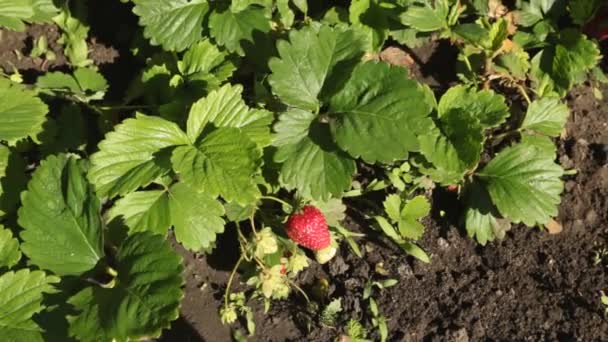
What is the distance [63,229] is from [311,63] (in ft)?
2.69

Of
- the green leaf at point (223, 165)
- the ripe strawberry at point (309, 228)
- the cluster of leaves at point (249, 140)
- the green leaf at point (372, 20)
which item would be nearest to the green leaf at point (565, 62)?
the cluster of leaves at point (249, 140)

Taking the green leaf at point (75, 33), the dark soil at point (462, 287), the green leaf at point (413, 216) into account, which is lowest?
the dark soil at point (462, 287)

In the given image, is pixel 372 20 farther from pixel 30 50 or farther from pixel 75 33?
pixel 30 50

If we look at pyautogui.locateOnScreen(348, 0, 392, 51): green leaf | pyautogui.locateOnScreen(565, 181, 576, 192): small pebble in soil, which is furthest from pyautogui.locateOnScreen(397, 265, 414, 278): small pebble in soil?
pyautogui.locateOnScreen(348, 0, 392, 51): green leaf

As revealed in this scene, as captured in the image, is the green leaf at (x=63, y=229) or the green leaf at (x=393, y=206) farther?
the green leaf at (x=393, y=206)

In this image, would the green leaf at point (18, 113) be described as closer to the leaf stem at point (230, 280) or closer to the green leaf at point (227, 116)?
the green leaf at point (227, 116)

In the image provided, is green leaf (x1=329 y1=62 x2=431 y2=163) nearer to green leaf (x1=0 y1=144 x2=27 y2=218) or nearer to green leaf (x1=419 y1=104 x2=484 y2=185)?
green leaf (x1=419 y1=104 x2=484 y2=185)

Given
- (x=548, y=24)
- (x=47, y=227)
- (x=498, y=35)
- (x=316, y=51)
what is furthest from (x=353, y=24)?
(x=47, y=227)

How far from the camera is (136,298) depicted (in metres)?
1.72

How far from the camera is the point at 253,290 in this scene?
233 centimetres

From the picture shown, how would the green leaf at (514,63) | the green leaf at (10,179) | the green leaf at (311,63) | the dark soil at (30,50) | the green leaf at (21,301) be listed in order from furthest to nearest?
the dark soil at (30,50)
the green leaf at (514,63)
the green leaf at (10,179)
the green leaf at (311,63)
the green leaf at (21,301)

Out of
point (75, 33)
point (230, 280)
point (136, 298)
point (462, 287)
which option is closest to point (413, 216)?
point (462, 287)

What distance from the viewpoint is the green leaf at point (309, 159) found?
1.96 m

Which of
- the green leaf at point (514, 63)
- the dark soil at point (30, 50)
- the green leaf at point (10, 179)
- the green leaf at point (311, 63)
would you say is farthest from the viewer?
the dark soil at point (30, 50)
